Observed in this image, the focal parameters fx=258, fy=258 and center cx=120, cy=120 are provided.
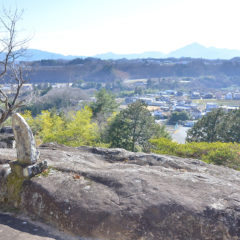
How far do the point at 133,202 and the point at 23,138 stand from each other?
12.9ft

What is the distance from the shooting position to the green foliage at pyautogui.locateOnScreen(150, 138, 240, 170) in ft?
47.1

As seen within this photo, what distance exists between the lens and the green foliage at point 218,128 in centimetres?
2341

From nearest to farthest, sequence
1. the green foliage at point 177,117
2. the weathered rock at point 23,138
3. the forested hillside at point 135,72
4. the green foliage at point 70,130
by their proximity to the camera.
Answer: the weathered rock at point 23,138, the green foliage at point 70,130, the green foliage at point 177,117, the forested hillside at point 135,72

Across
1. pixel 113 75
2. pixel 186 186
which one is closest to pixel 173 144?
pixel 186 186

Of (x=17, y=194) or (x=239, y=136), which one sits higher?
(x=17, y=194)

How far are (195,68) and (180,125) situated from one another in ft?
342

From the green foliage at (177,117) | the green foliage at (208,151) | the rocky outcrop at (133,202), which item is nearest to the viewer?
the rocky outcrop at (133,202)

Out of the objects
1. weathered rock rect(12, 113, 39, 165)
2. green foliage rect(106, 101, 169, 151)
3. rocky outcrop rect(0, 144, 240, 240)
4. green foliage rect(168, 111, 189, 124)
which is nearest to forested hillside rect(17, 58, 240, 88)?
green foliage rect(168, 111, 189, 124)

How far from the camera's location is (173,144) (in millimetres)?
16188

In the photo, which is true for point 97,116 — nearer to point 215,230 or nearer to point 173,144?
point 173,144

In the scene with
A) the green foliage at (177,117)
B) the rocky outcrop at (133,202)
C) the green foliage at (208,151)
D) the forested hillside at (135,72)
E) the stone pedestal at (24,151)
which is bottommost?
the green foliage at (177,117)

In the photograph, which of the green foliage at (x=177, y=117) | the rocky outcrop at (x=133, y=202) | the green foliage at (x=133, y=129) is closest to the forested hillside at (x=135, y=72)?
the green foliage at (x=177, y=117)

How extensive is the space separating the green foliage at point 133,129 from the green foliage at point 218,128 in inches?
162

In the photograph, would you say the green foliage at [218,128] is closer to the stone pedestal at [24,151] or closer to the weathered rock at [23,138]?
the stone pedestal at [24,151]
